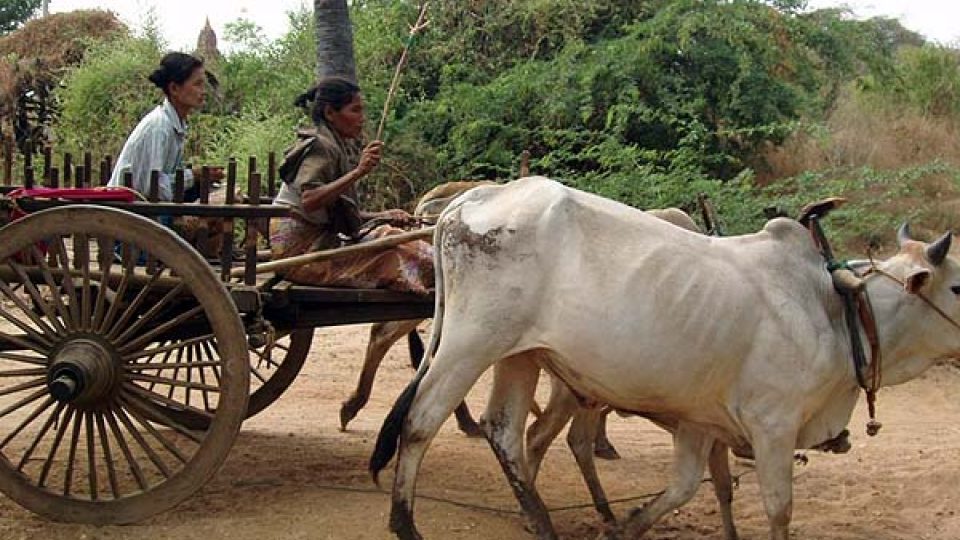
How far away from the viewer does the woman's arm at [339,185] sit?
532 cm

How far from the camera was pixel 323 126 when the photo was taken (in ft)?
19.2

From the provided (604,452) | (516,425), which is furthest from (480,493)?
(604,452)

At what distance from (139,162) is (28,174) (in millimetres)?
580

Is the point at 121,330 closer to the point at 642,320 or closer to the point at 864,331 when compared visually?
the point at 642,320

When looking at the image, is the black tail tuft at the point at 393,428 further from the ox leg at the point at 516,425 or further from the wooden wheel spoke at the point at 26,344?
the wooden wheel spoke at the point at 26,344

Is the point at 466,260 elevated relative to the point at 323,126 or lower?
lower

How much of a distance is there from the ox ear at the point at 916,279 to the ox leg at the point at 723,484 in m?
1.05

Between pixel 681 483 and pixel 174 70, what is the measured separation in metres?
3.20

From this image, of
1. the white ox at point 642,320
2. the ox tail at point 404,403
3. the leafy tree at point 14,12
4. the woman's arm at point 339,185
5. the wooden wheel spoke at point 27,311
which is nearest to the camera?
the white ox at point 642,320

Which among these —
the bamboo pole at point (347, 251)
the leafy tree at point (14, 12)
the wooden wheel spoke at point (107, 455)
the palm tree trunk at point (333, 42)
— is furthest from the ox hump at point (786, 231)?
the leafy tree at point (14, 12)

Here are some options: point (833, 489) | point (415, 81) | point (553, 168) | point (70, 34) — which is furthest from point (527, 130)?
point (70, 34)

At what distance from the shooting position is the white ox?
4.74 metres

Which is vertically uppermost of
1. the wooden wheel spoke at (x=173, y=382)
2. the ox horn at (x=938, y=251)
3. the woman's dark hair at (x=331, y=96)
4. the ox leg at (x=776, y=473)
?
the woman's dark hair at (x=331, y=96)

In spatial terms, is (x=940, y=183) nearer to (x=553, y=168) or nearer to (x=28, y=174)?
(x=553, y=168)
